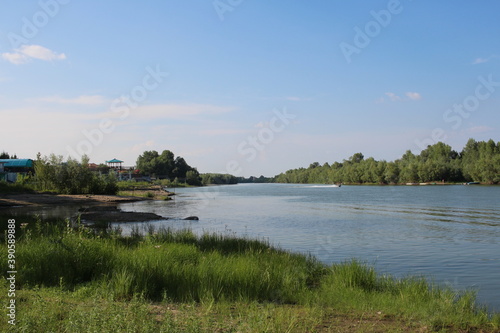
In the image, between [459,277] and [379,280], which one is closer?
[379,280]

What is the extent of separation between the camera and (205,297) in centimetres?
898

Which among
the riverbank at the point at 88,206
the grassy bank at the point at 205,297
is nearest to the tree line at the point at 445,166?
the riverbank at the point at 88,206

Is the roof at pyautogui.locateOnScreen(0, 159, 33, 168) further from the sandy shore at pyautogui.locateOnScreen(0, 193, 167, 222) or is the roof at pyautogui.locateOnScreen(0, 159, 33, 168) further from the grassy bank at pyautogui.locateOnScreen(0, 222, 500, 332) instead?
the grassy bank at pyautogui.locateOnScreen(0, 222, 500, 332)

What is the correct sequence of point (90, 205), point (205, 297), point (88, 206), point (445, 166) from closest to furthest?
point (205, 297)
point (88, 206)
point (90, 205)
point (445, 166)

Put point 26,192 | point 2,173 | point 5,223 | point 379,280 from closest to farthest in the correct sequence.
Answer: point 379,280, point 5,223, point 26,192, point 2,173

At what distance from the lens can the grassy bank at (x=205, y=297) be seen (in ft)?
22.6

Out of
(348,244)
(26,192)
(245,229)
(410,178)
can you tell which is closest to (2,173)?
(26,192)

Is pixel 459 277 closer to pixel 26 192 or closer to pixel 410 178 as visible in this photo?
pixel 26 192

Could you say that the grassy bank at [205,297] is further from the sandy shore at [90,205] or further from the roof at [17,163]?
the roof at [17,163]

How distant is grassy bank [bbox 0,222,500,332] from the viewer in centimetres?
689

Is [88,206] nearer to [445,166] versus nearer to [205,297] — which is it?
[205,297]

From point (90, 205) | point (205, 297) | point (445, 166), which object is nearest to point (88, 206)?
point (90, 205)

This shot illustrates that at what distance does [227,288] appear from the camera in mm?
9781

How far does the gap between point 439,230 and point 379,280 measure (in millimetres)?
20595
